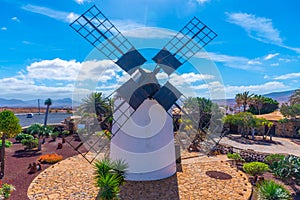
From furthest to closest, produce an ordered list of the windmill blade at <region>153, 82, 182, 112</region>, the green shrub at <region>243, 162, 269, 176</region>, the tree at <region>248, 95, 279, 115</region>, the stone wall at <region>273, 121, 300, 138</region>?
the tree at <region>248, 95, 279, 115</region> < the stone wall at <region>273, 121, 300, 138</region> < the green shrub at <region>243, 162, 269, 176</region> < the windmill blade at <region>153, 82, 182, 112</region>

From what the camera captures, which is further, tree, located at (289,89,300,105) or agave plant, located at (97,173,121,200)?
tree, located at (289,89,300,105)

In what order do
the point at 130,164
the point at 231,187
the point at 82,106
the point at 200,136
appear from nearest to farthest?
the point at 231,187 → the point at 130,164 → the point at 200,136 → the point at 82,106

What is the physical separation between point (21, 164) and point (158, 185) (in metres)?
9.54

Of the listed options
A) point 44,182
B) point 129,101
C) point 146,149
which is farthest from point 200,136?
point 44,182

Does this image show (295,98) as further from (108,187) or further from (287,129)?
(108,187)

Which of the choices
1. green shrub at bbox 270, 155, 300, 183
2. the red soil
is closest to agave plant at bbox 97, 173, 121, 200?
the red soil

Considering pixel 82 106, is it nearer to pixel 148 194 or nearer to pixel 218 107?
pixel 218 107

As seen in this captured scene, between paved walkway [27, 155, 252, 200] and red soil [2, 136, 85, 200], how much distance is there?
0.44 metres

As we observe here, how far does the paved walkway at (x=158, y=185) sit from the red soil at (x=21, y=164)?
0.44 metres

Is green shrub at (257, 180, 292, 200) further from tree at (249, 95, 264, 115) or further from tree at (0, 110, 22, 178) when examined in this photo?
tree at (249, 95, 264, 115)

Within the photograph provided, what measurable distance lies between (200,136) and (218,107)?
508 inches

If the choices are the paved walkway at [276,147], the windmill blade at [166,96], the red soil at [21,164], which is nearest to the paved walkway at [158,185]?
the red soil at [21,164]

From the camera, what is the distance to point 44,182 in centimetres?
1158

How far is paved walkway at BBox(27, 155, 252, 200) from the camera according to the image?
402 inches
